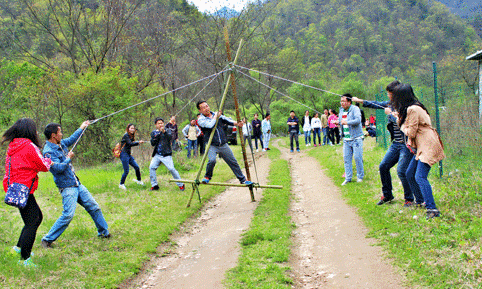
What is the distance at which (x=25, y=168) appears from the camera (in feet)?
16.3

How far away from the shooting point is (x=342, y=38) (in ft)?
321

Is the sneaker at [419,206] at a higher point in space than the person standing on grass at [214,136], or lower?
→ lower

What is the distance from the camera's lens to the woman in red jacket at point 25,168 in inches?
193

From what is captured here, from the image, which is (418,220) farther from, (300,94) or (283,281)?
(300,94)

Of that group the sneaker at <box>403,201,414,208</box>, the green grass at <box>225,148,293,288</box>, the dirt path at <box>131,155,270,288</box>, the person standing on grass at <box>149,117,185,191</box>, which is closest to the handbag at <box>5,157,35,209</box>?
the dirt path at <box>131,155,270,288</box>

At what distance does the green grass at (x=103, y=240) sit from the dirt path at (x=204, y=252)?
0.89 feet

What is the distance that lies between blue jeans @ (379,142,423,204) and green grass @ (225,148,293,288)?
197cm

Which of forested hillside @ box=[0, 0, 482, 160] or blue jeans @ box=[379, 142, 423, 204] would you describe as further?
forested hillside @ box=[0, 0, 482, 160]

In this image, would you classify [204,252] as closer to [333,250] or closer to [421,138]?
[333,250]

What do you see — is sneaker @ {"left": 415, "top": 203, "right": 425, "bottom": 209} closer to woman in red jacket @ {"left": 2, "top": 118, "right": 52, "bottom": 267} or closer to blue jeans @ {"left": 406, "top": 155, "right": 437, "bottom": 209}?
blue jeans @ {"left": 406, "top": 155, "right": 437, "bottom": 209}

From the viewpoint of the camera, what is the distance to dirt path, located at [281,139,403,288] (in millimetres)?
4305

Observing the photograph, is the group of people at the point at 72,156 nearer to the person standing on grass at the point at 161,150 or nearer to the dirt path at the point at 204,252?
the dirt path at the point at 204,252

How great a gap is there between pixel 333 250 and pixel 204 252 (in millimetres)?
2019

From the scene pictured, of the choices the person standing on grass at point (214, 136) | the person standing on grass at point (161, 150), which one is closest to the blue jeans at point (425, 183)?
the person standing on grass at point (214, 136)
